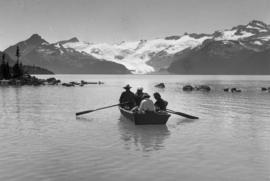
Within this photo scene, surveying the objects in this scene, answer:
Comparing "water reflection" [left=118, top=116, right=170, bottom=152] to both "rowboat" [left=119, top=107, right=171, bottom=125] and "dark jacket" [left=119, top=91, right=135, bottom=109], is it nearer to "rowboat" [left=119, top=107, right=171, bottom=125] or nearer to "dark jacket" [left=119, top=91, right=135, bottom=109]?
"rowboat" [left=119, top=107, right=171, bottom=125]

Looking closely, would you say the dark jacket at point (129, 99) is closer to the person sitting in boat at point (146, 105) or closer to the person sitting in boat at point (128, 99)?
the person sitting in boat at point (128, 99)

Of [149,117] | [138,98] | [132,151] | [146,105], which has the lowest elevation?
[132,151]

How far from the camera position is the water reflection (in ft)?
74.2

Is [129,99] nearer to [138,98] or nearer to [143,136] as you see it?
[138,98]

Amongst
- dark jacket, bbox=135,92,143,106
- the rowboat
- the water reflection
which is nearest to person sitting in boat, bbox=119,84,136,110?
dark jacket, bbox=135,92,143,106

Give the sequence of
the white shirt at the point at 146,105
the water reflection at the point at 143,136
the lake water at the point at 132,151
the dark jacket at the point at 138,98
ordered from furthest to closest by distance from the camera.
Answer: the dark jacket at the point at 138,98, the white shirt at the point at 146,105, the water reflection at the point at 143,136, the lake water at the point at 132,151

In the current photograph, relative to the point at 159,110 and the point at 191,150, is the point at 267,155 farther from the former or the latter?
the point at 159,110

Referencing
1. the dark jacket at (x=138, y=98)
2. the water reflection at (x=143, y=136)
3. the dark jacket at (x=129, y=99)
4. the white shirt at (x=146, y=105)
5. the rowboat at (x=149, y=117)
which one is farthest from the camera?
the dark jacket at (x=129, y=99)

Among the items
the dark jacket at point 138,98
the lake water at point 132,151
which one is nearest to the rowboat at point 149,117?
the lake water at point 132,151

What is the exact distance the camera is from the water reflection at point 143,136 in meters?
22.6

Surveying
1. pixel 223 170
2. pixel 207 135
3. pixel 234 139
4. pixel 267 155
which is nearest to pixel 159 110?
pixel 207 135

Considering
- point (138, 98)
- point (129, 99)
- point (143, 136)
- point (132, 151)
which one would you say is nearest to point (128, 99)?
point (129, 99)

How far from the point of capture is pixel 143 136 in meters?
26.5

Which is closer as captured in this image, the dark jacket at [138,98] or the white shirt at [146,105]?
the white shirt at [146,105]
